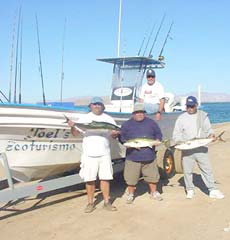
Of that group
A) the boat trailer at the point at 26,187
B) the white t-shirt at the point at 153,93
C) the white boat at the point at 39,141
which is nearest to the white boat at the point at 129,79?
the white t-shirt at the point at 153,93

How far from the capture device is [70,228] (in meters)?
5.52

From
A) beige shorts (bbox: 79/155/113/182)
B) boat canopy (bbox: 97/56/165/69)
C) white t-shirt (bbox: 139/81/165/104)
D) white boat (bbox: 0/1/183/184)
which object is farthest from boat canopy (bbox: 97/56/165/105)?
beige shorts (bbox: 79/155/113/182)

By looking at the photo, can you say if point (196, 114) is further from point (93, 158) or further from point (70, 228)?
point (70, 228)

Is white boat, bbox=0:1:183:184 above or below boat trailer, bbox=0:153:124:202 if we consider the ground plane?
above

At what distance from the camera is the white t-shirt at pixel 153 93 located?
8414 mm

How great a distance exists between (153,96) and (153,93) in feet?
0.22

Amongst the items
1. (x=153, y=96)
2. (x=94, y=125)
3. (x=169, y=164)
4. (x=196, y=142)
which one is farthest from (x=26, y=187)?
(x=169, y=164)

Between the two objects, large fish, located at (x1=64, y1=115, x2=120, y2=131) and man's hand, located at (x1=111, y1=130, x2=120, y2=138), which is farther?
man's hand, located at (x1=111, y1=130, x2=120, y2=138)

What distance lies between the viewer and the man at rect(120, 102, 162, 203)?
6.61 meters

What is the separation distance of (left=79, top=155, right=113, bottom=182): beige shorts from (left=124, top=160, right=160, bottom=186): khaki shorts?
0.61 metres

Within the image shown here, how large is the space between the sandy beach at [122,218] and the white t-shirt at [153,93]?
1947 millimetres

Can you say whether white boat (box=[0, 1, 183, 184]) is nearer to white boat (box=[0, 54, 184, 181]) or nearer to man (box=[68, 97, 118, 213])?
white boat (box=[0, 54, 184, 181])

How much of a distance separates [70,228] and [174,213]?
163 cm

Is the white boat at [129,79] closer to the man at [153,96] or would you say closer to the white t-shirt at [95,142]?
the man at [153,96]
